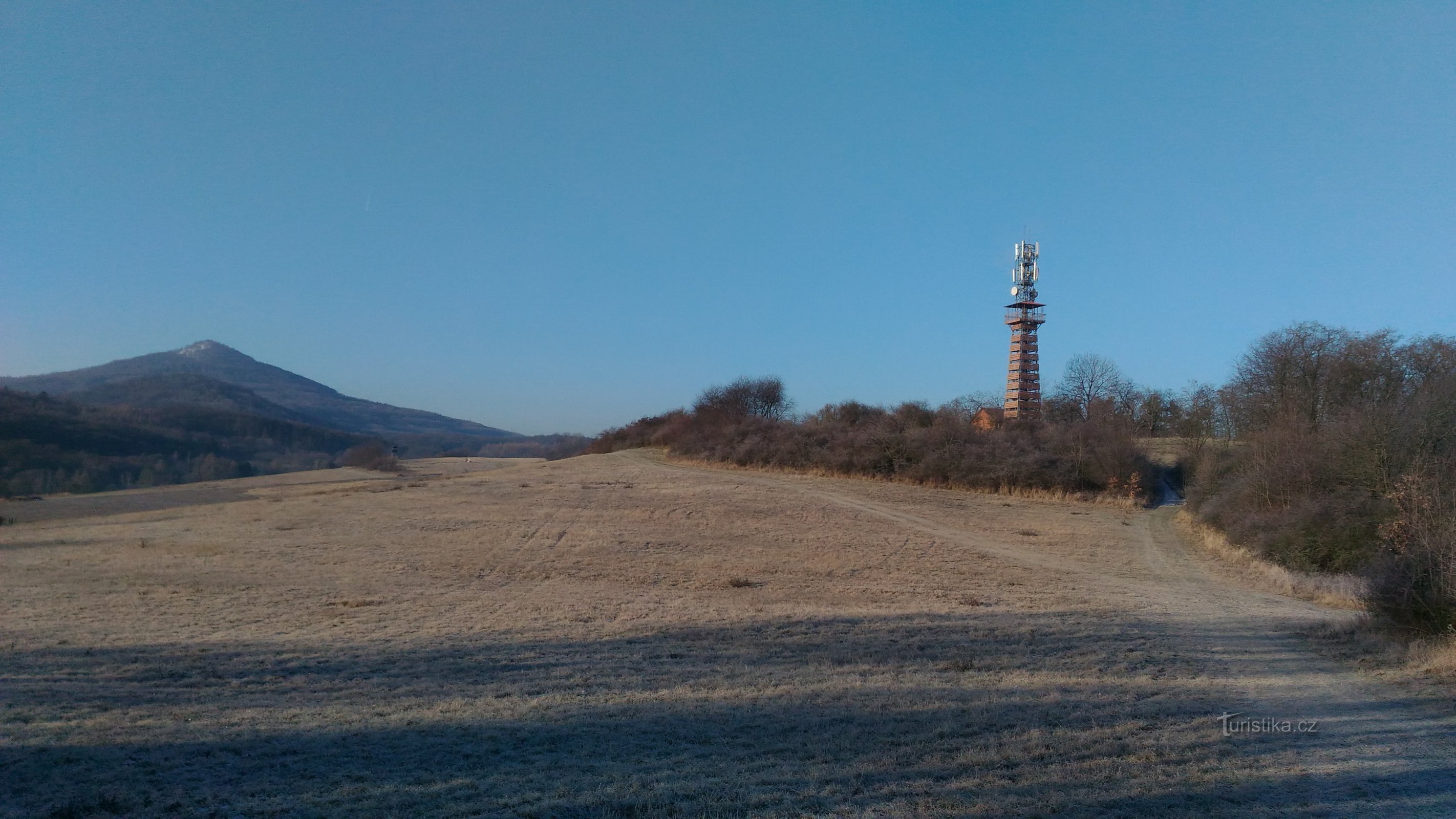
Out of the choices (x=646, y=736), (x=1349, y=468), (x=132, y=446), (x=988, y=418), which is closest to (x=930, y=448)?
(x=988, y=418)

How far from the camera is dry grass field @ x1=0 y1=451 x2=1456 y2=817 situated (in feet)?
20.5

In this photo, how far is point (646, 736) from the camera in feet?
26.3

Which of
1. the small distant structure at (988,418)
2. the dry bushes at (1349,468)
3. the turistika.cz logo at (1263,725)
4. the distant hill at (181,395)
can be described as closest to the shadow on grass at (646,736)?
the turistika.cz logo at (1263,725)

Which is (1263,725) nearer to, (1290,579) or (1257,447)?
(1290,579)

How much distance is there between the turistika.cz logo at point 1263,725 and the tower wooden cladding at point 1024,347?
53.8 metres

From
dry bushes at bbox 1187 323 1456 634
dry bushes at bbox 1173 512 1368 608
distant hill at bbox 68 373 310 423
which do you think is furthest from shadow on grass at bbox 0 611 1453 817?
Answer: distant hill at bbox 68 373 310 423

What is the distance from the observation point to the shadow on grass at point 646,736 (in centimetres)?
604

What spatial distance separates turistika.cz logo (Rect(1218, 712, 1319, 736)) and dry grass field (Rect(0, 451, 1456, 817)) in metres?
0.15

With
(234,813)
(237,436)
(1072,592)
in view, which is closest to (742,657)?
(234,813)

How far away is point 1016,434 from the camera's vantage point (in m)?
46.1

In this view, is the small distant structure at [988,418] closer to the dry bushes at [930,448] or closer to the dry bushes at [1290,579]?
the dry bushes at [930,448]

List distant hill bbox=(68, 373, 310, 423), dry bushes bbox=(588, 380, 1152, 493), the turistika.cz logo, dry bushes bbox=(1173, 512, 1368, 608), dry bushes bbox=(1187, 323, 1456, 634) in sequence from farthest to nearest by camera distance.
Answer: distant hill bbox=(68, 373, 310, 423), dry bushes bbox=(588, 380, 1152, 493), dry bushes bbox=(1173, 512, 1368, 608), dry bushes bbox=(1187, 323, 1456, 634), the turistika.cz logo

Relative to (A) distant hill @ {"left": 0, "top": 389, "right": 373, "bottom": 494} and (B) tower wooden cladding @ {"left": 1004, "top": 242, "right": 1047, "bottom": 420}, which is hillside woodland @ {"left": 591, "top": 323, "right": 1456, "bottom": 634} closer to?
(B) tower wooden cladding @ {"left": 1004, "top": 242, "right": 1047, "bottom": 420}

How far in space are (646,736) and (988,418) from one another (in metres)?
52.1
